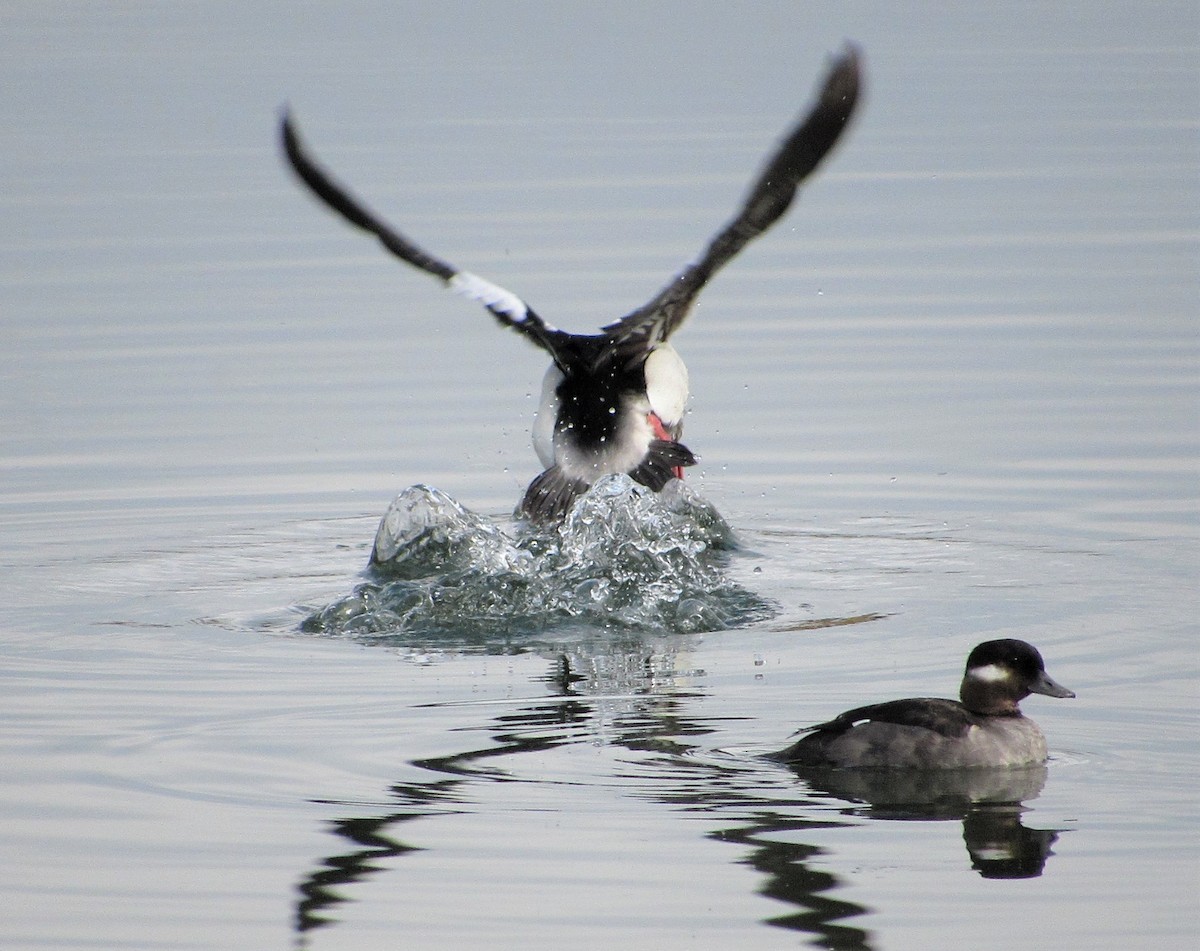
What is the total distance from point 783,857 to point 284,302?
40.8 feet

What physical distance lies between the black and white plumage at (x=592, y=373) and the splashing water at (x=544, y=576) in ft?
1.88

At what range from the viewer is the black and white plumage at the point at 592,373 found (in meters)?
11.8

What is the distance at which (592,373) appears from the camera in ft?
40.4

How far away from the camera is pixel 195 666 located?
9.73 meters

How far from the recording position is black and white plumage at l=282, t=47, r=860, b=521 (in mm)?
11766

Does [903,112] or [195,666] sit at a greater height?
[903,112]

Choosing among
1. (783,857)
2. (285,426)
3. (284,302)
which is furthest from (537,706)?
(284,302)

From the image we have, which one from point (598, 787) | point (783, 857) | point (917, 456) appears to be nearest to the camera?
point (783, 857)

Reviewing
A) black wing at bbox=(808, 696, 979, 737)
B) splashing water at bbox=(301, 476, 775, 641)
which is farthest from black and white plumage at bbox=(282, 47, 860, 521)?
black wing at bbox=(808, 696, 979, 737)

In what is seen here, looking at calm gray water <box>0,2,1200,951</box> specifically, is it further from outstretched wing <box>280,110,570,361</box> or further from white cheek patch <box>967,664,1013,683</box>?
outstretched wing <box>280,110,570,361</box>

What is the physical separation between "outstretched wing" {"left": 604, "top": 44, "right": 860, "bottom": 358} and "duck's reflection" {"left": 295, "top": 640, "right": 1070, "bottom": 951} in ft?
9.89

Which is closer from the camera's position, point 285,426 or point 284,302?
point 285,426

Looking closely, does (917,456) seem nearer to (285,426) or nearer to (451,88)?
(285,426)

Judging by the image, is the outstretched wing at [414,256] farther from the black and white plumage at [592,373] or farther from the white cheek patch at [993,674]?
the white cheek patch at [993,674]
